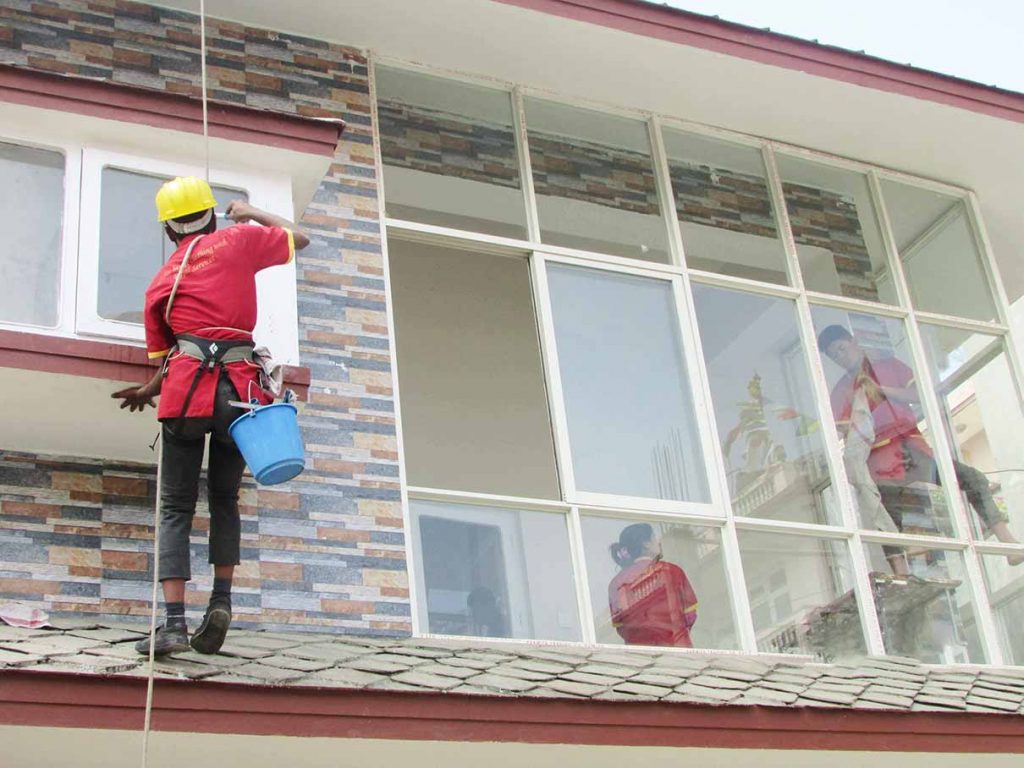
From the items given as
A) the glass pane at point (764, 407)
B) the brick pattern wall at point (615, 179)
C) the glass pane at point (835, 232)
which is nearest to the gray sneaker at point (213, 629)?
the glass pane at point (764, 407)

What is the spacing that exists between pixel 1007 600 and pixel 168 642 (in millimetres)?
5389

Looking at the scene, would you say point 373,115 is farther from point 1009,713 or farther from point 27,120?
point 1009,713

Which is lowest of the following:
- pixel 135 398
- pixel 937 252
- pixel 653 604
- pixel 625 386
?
pixel 653 604

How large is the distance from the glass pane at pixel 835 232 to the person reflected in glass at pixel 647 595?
7.81 feet

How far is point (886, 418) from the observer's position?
32.2 feet

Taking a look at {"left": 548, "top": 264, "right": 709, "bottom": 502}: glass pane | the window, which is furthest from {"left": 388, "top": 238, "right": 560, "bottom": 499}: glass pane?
{"left": 548, "top": 264, "right": 709, "bottom": 502}: glass pane

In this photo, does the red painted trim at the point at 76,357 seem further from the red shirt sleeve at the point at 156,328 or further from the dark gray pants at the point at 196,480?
the dark gray pants at the point at 196,480

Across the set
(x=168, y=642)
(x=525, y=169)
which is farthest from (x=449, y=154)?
(x=168, y=642)

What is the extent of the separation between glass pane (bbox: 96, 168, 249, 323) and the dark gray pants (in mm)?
1045

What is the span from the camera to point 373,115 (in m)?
9.26

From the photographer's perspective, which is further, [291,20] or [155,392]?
[291,20]

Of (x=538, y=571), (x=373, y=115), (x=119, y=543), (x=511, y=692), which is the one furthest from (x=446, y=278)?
(x=511, y=692)

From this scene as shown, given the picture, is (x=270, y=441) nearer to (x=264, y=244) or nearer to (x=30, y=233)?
(x=264, y=244)

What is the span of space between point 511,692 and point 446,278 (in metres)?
5.90
